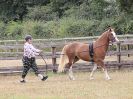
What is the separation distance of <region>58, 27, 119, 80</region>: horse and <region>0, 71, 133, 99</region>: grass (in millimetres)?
498

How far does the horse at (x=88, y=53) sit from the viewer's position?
1803 centimetres

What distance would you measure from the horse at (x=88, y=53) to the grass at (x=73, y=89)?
0.50 metres

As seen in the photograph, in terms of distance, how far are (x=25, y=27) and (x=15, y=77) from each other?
2550 cm

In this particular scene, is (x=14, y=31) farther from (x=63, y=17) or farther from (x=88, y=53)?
(x=88, y=53)

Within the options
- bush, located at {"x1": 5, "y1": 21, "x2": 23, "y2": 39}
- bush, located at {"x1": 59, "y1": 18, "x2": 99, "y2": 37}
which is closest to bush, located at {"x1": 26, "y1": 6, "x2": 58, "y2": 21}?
bush, located at {"x1": 5, "y1": 21, "x2": 23, "y2": 39}

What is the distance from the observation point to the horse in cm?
1803

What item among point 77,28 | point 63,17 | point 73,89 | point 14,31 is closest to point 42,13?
point 63,17

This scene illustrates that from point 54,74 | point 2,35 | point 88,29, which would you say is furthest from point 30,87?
point 2,35

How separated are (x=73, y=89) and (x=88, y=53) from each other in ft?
12.0

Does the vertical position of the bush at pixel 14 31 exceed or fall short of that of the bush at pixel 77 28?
it falls short

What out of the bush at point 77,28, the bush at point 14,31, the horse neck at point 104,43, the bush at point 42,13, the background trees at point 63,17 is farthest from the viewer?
the bush at point 42,13

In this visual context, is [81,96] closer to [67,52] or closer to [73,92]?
[73,92]

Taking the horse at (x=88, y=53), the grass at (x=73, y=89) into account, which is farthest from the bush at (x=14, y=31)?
the grass at (x=73, y=89)

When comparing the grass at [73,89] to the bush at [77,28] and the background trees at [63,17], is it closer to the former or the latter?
the background trees at [63,17]
